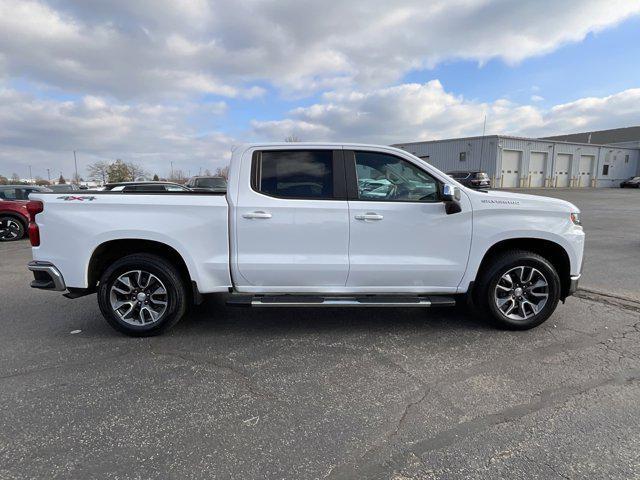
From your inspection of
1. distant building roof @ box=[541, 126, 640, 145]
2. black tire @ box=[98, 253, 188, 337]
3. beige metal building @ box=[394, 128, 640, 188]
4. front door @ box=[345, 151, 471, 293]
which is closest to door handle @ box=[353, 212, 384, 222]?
front door @ box=[345, 151, 471, 293]

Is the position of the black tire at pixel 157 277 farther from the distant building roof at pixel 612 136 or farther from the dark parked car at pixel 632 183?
the distant building roof at pixel 612 136

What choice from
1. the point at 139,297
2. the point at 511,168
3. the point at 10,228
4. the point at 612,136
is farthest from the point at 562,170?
the point at 139,297

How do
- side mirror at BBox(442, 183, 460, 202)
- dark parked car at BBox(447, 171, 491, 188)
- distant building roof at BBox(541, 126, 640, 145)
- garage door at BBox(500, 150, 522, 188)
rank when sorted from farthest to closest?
distant building roof at BBox(541, 126, 640, 145)
garage door at BBox(500, 150, 522, 188)
dark parked car at BBox(447, 171, 491, 188)
side mirror at BBox(442, 183, 460, 202)

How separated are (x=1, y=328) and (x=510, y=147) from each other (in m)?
40.8

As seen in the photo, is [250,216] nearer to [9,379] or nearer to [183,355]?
[183,355]

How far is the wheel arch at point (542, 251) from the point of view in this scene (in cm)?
423

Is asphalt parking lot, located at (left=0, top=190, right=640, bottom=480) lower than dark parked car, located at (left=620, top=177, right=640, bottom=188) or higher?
lower

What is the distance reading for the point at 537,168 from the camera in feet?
134

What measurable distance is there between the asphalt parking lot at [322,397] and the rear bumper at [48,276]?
0.58 meters

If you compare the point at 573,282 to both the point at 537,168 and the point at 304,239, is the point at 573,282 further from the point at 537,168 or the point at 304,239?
the point at 537,168

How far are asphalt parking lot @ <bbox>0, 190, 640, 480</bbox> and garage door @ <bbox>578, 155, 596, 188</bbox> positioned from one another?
49.2m

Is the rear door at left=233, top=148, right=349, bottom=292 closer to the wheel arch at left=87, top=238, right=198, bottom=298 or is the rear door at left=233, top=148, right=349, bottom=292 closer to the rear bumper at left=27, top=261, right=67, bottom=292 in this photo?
the wheel arch at left=87, top=238, right=198, bottom=298

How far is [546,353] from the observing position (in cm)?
377

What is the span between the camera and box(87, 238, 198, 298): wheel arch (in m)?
4.03
